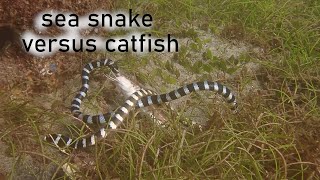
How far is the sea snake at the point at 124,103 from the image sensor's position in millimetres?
3387

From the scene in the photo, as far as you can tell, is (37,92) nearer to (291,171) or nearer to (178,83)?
(178,83)

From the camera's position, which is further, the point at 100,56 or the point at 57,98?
the point at 100,56

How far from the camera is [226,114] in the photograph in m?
3.70

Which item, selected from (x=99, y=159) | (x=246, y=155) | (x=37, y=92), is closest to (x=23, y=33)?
(x=37, y=92)

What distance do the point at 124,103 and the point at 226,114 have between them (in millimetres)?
1087

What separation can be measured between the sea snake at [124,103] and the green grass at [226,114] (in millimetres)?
122

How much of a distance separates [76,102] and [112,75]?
605 millimetres

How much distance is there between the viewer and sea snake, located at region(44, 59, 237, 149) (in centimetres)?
339

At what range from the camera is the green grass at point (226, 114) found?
2.90 m

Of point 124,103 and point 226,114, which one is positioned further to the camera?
point 124,103

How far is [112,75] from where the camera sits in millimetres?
4293

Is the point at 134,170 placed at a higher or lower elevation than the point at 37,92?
lower

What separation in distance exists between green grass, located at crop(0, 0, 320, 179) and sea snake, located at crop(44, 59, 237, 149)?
0.12 metres

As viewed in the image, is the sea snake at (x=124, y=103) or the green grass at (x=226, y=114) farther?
the sea snake at (x=124, y=103)
